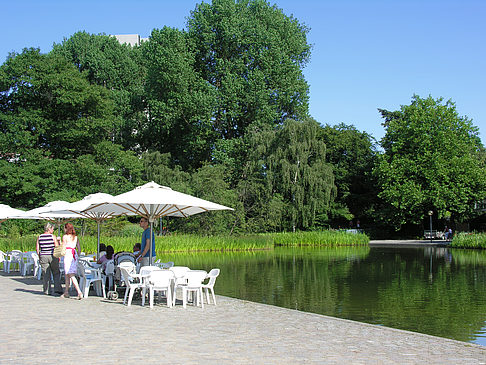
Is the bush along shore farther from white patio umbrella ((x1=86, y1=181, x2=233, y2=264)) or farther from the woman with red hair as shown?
the woman with red hair

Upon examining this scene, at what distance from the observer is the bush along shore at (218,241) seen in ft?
85.1

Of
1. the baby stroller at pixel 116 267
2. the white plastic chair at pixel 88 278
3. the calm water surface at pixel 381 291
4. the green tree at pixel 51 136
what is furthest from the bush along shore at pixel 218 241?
the baby stroller at pixel 116 267

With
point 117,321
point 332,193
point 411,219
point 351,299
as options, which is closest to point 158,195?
point 117,321

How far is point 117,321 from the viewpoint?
8906mm

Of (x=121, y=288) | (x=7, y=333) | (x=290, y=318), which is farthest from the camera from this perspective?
(x=121, y=288)

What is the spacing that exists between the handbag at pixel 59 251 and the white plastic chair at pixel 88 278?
57cm

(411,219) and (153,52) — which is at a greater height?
(153,52)

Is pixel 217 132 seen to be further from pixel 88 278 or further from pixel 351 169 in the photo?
pixel 88 278

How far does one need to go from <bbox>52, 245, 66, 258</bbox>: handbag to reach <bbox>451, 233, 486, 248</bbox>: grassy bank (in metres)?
31.5

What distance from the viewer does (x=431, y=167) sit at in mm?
46406

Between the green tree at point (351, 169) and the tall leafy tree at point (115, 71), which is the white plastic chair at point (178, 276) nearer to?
the tall leafy tree at point (115, 71)

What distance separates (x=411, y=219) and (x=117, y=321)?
42.9 metres

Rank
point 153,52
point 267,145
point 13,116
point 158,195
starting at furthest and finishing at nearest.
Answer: point 153,52
point 267,145
point 13,116
point 158,195

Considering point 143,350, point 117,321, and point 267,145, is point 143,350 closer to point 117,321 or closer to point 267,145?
point 117,321
